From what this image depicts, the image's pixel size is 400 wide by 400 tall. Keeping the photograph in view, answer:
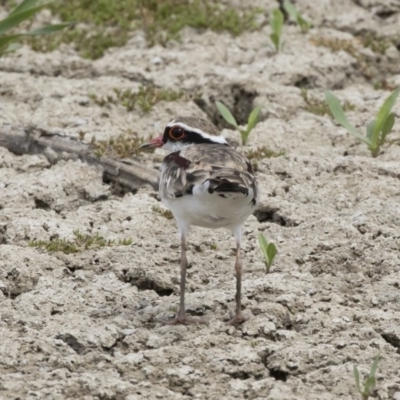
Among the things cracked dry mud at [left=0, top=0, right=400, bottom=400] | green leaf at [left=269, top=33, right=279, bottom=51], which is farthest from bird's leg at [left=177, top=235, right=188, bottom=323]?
green leaf at [left=269, top=33, right=279, bottom=51]

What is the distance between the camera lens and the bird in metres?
4.90

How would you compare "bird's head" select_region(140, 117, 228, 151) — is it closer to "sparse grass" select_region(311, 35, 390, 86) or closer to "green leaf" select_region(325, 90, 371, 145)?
"green leaf" select_region(325, 90, 371, 145)

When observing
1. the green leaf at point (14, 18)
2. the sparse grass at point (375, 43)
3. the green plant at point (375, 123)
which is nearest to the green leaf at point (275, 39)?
the sparse grass at point (375, 43)

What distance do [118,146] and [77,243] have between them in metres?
1.33

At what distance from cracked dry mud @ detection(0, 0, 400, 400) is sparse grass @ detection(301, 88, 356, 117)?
0.19 ft

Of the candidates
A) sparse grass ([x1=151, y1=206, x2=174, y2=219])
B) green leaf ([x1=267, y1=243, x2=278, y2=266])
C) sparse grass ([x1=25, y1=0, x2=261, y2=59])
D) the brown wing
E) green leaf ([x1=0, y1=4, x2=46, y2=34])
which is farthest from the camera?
sparse grass ([x1=25, y1=0, x2=261, y2=59])

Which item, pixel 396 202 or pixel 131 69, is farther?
pixel 131 69

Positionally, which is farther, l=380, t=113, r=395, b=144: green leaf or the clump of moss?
the clump of moss

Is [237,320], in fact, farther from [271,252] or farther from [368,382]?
[368,382]

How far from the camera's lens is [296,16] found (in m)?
9.21

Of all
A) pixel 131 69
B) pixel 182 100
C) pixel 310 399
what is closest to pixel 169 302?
pixel 310 399

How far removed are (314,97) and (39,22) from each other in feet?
8.93

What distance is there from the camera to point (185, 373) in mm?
4621

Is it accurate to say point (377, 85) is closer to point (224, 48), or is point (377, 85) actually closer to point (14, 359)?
point (224, 48)
